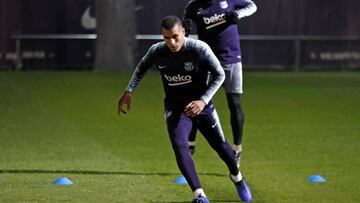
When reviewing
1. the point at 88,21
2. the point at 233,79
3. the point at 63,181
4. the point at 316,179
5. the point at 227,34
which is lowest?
the point at 88,21

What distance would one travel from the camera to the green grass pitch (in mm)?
10031

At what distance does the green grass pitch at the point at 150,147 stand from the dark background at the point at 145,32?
526cm

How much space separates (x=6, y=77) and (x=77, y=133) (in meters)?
10.4

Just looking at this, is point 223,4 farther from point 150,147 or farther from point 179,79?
point 150,147

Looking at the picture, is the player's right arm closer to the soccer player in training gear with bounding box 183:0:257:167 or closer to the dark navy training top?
the dark navy training top

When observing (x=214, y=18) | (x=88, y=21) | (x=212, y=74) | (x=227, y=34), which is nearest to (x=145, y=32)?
(x=88, y=21)

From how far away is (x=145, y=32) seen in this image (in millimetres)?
27750

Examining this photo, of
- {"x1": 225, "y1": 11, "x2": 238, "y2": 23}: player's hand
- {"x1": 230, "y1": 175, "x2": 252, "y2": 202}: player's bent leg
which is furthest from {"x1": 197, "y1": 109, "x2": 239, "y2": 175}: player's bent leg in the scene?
{"x1": 225, "y1": 11, "x2": 238, "y2": 23}: player's hand

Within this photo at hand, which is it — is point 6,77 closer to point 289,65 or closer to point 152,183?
point 289,65

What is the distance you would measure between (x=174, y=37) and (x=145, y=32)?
62.0 ft

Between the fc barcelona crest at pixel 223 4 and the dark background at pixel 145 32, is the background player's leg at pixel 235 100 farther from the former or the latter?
the dark background at pixel 145 32

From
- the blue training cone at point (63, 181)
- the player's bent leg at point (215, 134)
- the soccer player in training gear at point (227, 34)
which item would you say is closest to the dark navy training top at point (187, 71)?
the player's bent leg at point (215, 134)

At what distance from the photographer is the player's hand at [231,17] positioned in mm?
11266

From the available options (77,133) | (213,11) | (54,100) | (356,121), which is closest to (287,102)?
(356,121)
